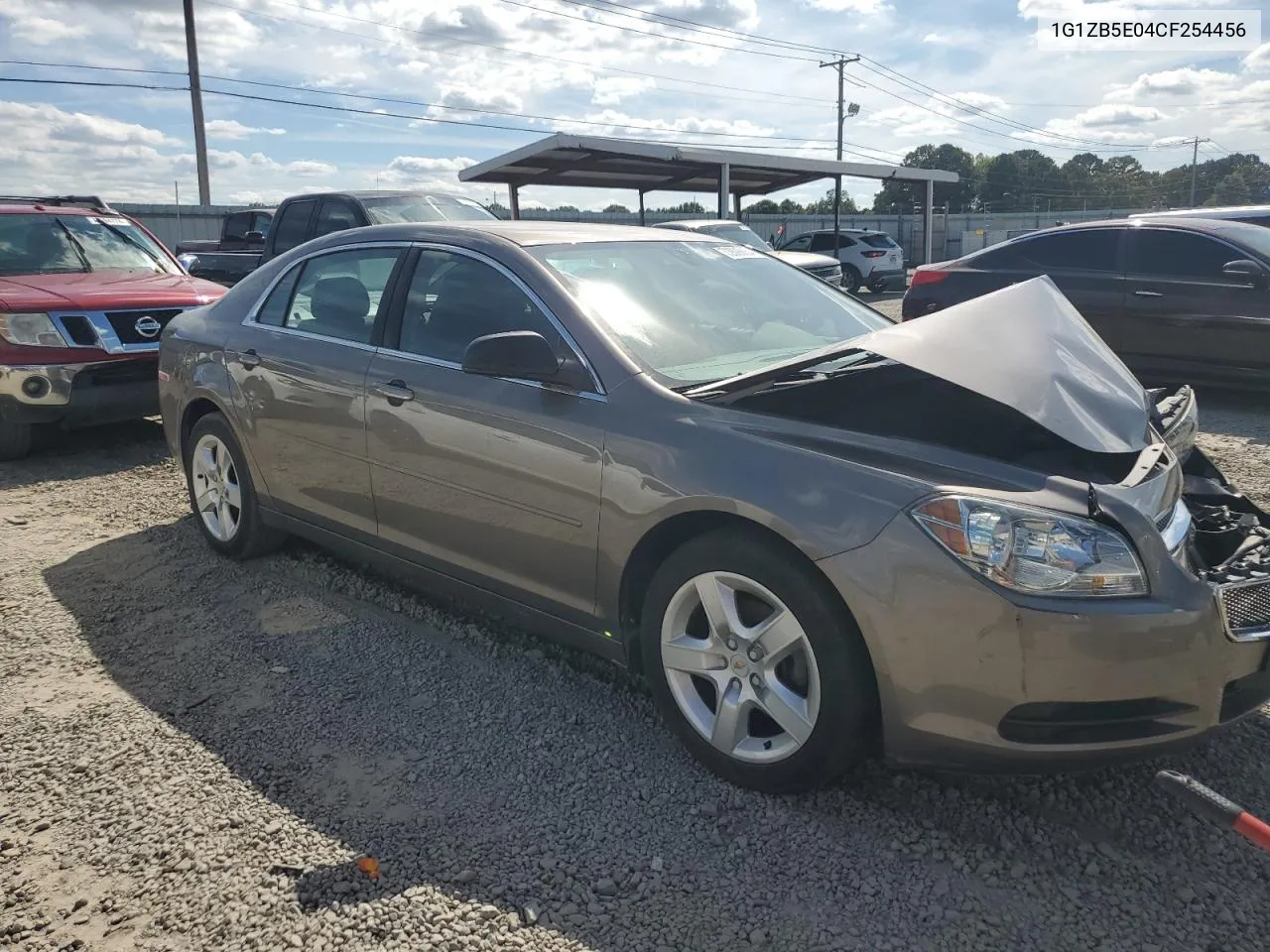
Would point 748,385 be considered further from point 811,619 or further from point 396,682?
point 396,682

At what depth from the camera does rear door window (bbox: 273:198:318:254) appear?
1066cm

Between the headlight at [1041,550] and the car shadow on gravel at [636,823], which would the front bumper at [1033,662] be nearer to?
the headlight at [1041,550]

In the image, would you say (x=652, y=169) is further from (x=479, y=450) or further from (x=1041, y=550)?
(x=1041, y=550)

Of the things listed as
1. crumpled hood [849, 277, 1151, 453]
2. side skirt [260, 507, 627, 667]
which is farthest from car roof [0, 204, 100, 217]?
crumpled hood [849, 277, 1151, 453]

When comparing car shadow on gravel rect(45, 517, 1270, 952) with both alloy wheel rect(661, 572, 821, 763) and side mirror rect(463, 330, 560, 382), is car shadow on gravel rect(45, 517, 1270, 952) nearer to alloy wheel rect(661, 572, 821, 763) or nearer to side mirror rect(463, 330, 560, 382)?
alloy wheel rect(661, 572, 821, 763)

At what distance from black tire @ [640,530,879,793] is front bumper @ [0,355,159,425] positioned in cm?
539

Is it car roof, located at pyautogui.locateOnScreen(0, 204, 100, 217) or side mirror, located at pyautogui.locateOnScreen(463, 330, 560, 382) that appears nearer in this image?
side mirror, located at pyautogui.locateOnScreen(463, 330, 560, 382)

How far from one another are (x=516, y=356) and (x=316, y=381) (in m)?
1.34

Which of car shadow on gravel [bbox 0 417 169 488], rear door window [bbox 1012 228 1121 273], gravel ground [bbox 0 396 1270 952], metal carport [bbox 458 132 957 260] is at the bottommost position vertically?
gravel ground [bbox 0 396 1270 952]

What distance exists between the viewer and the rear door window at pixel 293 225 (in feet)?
35.0

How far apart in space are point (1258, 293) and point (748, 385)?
20.5 feet

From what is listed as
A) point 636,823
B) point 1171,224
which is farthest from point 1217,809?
point 1171,224

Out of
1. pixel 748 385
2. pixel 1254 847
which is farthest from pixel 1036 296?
pixel 1254 847

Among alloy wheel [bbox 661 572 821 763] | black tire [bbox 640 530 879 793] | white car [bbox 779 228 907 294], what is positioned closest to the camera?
black tire [bbox 640 530 879 793]
